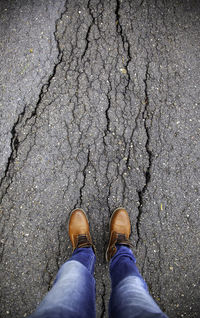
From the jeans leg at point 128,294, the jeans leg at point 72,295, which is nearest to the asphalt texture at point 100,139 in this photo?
the jeans leg at point 128,294

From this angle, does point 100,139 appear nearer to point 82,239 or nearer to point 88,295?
point 82,239

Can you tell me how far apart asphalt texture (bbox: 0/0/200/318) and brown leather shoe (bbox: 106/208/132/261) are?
82 millimetres

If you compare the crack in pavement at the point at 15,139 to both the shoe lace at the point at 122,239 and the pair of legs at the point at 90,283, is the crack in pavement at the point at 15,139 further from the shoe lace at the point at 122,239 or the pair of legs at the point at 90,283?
the shoe lace at the point at 122,239

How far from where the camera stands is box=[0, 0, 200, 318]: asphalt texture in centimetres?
212

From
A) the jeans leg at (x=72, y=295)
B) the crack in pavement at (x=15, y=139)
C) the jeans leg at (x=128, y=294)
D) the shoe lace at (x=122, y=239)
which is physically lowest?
the shoe lace at (x=122, y=239)

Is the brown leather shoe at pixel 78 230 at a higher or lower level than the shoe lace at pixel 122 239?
higher

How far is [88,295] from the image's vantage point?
154 centimetres

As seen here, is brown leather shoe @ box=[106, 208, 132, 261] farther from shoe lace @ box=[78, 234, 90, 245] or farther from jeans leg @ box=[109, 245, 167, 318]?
shoe lace @ box=[78, 234, 90, 245]

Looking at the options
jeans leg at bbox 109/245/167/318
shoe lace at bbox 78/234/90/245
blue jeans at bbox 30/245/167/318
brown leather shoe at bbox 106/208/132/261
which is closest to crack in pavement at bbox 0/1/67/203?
shoe lace at bbox 78/234/90/245

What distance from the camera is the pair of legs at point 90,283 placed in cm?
136

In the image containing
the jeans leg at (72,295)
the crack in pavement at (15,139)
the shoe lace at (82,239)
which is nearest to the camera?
the jeans leg at (72,295)

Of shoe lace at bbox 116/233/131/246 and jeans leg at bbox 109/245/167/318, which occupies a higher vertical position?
jeans leg at bbox 109/245/167/318

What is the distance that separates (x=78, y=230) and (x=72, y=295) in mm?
669

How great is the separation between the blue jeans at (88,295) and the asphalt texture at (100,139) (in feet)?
1.34
